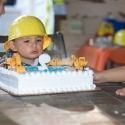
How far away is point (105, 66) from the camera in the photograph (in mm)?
3107

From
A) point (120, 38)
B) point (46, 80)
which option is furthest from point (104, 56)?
point (46, 80)

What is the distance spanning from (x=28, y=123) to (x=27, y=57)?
26.8 inches

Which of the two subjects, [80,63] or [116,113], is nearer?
[116,113]

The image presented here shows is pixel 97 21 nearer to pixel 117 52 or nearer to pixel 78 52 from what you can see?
pixel 78 52

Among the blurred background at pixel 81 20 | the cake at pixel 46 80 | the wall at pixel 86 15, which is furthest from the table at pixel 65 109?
the wall at pixel 86 15

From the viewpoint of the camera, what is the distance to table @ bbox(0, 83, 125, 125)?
2.54ft

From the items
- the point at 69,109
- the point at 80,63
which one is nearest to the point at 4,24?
the point at 80,63

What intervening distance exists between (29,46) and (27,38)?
0.13ft

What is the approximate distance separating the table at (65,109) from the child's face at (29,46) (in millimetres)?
305

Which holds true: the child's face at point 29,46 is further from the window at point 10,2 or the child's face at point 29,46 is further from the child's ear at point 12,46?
the window at point 10,2

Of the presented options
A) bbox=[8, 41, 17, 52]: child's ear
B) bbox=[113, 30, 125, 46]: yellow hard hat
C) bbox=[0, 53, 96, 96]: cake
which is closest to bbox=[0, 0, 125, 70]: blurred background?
bbox=[113, 30, 125, 46]: yellow hard hat

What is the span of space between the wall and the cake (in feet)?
8.39

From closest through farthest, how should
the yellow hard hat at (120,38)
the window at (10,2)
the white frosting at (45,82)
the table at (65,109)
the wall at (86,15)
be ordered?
the table at (65,109) < the white frosting at (45,82) < the yellow hard hat at (120,38) < the wall at (86,15) < the window at (10,2)

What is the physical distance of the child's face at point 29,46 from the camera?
1.35 m
